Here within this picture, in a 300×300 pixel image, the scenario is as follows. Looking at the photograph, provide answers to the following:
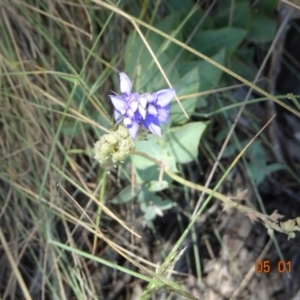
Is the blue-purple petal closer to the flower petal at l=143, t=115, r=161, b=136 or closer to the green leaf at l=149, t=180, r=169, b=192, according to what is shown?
the flower petal at l=143, t=115, r=161, b=136

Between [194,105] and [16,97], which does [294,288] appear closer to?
[194,105]

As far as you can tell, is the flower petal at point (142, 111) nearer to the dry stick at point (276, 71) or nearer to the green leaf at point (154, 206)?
the green leaf at point (154, 206)

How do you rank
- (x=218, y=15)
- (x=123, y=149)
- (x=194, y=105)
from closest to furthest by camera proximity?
1. (x=123, y=149)
2. (x=194, y=105)
3. (x=218, y=15)

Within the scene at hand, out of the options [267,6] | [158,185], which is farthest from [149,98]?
[267,6]

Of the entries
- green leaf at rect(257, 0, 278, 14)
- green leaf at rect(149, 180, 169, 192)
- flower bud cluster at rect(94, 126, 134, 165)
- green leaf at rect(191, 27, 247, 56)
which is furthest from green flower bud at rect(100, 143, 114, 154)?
green leaf at rect(257, 0, 278, 14)

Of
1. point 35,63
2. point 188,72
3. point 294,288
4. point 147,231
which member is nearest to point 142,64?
point 188,72

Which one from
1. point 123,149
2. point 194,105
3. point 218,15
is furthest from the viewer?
point 218,15

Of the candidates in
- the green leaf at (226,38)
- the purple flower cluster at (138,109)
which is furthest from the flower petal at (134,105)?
the green leaf at (226,38)
